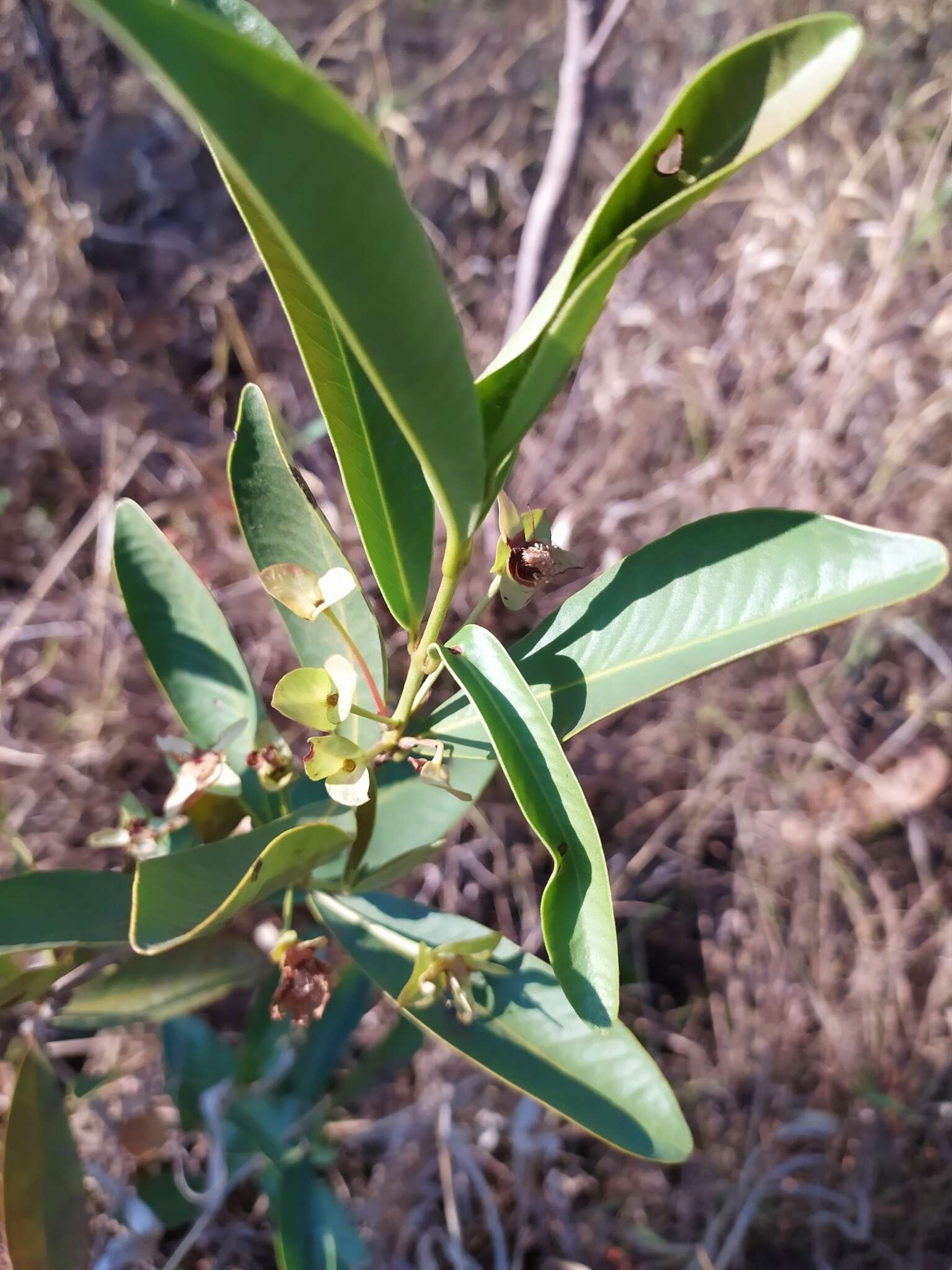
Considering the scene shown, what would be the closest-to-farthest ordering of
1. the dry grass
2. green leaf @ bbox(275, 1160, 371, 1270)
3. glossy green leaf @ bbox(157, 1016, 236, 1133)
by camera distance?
green leaf @ bbox(275, 1160, 371, 1270)
glossy green leaf @ bbox(157, 1016, 236, 1133)
the dry grass

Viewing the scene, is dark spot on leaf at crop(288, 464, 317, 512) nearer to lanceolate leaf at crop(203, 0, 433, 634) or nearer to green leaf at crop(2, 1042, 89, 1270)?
lanceolate leaf at crop(203, 0, 433, 634)

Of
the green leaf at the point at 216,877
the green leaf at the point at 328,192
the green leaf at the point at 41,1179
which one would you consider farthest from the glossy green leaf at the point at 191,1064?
the green leaf at the point at 328,192

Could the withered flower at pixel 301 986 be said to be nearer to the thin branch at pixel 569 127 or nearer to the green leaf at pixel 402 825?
the green leaf at pixel 402 825

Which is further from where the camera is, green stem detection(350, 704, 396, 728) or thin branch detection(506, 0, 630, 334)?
thin branch detection(506, 0, 630, 334)

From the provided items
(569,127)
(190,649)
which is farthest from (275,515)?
(569,127)

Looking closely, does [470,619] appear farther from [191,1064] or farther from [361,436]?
[191,1064]

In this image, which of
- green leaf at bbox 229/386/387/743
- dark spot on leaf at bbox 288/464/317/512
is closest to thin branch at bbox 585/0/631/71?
green leaf at bbox 229/386/387/743
